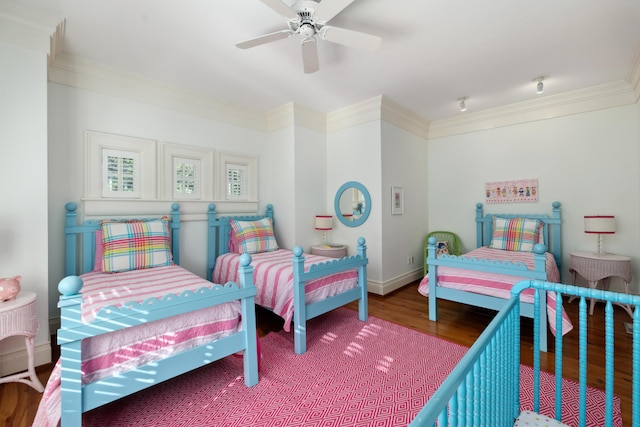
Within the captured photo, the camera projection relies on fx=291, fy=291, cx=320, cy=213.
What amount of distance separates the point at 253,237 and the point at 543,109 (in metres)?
4.24

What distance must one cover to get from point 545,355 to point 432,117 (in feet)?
11.7

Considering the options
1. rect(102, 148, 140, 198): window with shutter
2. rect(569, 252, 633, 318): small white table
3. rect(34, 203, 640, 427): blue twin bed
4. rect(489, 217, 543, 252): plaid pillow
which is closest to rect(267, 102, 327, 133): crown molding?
rect(102, 148, 140, 198): window with shutter

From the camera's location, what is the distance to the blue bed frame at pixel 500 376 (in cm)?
80

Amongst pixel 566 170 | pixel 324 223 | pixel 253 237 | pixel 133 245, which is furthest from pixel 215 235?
pixel 566 170

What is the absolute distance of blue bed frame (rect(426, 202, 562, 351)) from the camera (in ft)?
8.19

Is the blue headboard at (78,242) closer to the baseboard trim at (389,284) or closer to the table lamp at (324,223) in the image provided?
the table lamp at (324,223)

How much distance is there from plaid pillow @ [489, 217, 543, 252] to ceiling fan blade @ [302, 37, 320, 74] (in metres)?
3.23

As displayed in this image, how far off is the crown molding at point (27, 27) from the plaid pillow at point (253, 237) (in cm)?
233

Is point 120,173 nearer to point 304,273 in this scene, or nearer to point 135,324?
point 135,324

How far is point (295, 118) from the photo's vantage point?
4.11 meters

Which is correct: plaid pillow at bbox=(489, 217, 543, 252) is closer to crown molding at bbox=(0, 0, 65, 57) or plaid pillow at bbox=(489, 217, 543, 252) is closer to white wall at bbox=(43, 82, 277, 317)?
white wall at bbox=(43, 82, 277, 317)

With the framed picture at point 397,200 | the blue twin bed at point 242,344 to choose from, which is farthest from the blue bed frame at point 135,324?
the framed picture at point 397,200

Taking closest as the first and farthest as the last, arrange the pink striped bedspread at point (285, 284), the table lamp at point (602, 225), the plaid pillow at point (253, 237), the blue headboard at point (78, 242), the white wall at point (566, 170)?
the pink striped bedspread at point (285, 284), the blue headboard at point (78, 242), the table lamp at point (602, 225), the white wall at point (566, 170), the plaid pillow at point (253, 237)

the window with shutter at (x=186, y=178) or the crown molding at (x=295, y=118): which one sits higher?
the crown molding at (x=295, y=118)
